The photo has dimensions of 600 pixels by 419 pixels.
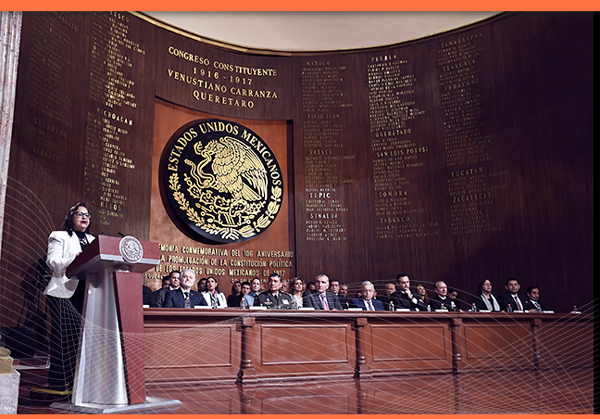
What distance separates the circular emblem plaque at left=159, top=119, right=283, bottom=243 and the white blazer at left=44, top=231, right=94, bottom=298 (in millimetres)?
4070

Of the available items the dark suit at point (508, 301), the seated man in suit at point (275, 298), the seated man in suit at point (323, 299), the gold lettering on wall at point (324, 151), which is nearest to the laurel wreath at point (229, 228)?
the gold lettering on wall at point (324, 151)

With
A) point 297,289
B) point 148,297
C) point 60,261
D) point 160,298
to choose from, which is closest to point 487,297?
point 297,289

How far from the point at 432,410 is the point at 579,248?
16.0 feet

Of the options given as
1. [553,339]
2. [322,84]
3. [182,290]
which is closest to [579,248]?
[553,339]

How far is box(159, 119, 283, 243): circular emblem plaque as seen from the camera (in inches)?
303

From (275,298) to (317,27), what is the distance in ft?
16.4

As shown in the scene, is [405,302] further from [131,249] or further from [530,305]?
[131,249]

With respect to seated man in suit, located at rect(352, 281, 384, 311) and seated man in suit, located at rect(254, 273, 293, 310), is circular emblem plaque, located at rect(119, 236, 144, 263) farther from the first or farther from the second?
seated man in suit, located at rect(352, 281, 384, 311)

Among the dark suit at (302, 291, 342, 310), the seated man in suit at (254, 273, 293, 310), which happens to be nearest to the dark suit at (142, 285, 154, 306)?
the seated man in suit at (254, 273, 293, 310)

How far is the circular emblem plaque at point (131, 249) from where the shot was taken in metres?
3.08

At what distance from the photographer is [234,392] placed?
413 centimetres

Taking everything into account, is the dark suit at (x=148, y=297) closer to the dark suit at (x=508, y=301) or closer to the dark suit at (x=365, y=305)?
the dark suit at (x=365, y=305)

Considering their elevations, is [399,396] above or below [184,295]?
below

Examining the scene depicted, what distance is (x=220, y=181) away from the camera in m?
8.08
